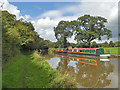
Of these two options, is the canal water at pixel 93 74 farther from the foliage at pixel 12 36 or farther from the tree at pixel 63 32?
the tree at pixel 63 32

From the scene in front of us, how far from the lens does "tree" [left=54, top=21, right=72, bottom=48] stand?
49.7 metres

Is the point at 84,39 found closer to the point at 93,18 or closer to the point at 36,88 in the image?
the point at 93,18

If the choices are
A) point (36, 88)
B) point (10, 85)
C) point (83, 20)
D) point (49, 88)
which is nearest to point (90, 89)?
point (49, 88)

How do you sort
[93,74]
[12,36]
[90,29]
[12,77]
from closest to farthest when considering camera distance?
[12,77]
[93,74]
[12,36]
[90,29]

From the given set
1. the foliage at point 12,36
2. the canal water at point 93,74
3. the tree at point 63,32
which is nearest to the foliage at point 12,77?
the foliage at point 12,36

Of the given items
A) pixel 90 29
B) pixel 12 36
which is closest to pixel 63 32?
pixel 90 29

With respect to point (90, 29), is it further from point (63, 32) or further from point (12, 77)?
point (12, 77)

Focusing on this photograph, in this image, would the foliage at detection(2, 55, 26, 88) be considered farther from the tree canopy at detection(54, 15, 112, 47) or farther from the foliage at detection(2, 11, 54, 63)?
the tree canopy at detection(54, 15, 112, 47)

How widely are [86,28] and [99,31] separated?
4.32 m

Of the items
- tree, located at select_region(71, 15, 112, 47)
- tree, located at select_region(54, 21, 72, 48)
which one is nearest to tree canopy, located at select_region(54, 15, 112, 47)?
tree, located at select_region(71, 15, 112, 47)

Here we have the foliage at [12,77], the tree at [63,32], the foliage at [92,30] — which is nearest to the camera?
the foliage at [12,77]

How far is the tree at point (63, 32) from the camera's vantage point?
49659 mm

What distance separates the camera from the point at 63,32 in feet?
167

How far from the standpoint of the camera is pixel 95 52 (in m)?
26.4
